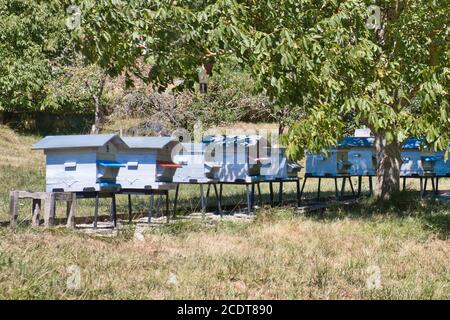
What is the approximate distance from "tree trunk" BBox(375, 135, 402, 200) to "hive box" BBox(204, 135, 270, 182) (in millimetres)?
3551

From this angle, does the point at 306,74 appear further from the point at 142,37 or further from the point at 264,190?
the point at 264,190

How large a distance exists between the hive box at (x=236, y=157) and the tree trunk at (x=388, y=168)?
3551 millimetres

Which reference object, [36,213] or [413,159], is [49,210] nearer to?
[36,213]

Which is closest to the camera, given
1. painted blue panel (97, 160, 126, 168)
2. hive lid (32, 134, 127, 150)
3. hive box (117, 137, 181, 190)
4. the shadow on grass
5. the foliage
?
hive lid (32, 134, 127, 150)

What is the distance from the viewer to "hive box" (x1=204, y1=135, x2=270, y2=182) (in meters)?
15.5

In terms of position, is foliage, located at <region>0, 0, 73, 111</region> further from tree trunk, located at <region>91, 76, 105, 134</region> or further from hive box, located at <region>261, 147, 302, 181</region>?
hive box, located at <region>261, 147, 302, 181</region>

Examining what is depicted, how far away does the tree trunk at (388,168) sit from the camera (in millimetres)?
17314

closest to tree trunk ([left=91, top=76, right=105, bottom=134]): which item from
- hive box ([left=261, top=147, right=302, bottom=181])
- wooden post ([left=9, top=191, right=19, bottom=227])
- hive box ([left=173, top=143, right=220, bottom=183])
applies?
hive box ([left=261, top=147, right=302, bottom=181])

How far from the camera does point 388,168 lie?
57.3ft

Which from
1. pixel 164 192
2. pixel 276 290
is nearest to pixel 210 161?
pixel 164 192

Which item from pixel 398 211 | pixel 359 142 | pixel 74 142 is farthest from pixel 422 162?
pixel 74 142

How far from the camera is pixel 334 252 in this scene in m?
10.3

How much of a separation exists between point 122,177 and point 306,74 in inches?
173
